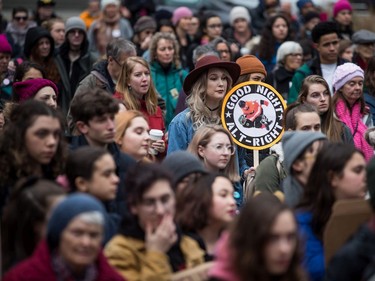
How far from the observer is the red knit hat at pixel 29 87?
1230 cm

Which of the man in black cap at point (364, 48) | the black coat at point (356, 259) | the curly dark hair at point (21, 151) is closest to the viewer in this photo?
the black coat at point (356, 259)

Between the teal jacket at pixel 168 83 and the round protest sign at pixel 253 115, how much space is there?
3450 mm

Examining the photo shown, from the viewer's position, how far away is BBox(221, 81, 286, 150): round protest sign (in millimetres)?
12148

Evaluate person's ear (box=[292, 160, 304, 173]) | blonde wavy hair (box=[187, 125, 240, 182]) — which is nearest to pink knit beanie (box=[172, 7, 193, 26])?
blonde wavy hair (box=[187, 125, 240, 182])

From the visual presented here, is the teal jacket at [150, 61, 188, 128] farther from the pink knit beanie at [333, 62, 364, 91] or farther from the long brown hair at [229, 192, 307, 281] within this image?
the long brown hair at [229, 192, 307, 281]

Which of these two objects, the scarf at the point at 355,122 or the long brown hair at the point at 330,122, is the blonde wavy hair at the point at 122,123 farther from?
the scarf at the point at 355,122

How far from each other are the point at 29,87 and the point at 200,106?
Answer: 69.1 inches

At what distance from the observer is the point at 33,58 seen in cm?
1606

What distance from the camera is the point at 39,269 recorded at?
7.20 m

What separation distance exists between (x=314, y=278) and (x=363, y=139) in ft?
16.0

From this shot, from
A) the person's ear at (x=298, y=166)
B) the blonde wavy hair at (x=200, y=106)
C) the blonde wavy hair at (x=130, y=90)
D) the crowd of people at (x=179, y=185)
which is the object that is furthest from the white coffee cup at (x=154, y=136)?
the person's ear at (x=298, y=166)

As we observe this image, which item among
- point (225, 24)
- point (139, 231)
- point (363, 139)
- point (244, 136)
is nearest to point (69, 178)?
point (139, 231)

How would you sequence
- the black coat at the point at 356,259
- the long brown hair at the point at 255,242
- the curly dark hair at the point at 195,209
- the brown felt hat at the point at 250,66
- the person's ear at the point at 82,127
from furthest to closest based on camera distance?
the brown felt hat at the point at 250,66
the person's ear at the point at 82,127
the curly dark hair at the point at 195,209
the black coat at the point at 356,259
the long brown hair at the point at 255,242

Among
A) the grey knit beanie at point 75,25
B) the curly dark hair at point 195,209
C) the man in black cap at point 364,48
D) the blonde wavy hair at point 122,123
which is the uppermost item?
the grey knit beanie at point 75,25
